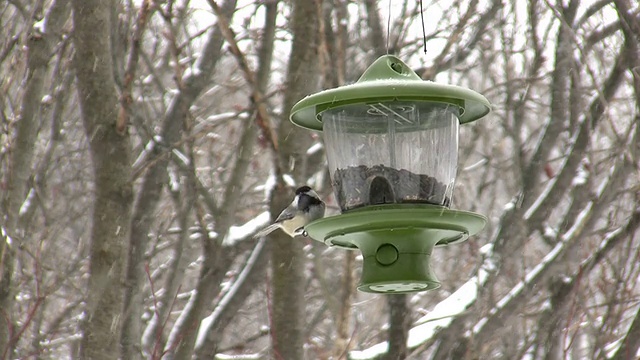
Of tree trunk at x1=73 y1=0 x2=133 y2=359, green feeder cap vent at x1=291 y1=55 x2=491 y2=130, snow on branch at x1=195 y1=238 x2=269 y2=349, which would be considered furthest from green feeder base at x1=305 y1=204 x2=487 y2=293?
snow on branch at x1=195 y1=238 x2=269 y2=349

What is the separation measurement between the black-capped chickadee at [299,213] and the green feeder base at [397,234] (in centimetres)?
137

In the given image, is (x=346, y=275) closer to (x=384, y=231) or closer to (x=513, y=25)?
(x=384, y=231)

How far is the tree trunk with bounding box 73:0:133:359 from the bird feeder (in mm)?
1438

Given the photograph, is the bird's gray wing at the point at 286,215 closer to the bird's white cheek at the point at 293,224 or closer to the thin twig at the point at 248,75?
the bird's white cheek at the point at 293,224

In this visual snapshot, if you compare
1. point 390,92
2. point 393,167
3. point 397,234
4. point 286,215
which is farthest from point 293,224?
point 390,92

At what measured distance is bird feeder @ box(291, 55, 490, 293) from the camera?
302 cm

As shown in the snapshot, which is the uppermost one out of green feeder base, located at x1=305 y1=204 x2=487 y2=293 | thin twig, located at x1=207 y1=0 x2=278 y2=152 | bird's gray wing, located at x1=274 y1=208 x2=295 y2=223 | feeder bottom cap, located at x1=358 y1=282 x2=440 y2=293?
thin twig, located at x1=207 y1=0 x2=278 y2=152

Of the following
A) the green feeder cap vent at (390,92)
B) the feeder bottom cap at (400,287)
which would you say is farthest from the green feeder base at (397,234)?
the green feeder cap vent at (390,92)

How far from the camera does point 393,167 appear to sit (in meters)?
3.28

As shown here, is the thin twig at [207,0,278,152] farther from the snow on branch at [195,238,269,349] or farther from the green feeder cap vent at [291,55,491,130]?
the snow on branch at [195,238,269,349]

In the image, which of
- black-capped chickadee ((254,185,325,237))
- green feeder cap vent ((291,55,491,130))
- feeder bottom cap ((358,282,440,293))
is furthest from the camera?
black-capped chickadee ((254,185,325,237))

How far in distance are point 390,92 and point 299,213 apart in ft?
5.69

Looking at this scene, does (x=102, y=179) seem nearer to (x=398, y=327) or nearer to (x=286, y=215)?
(x=286, y=215)

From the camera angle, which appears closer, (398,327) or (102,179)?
(102,179)
